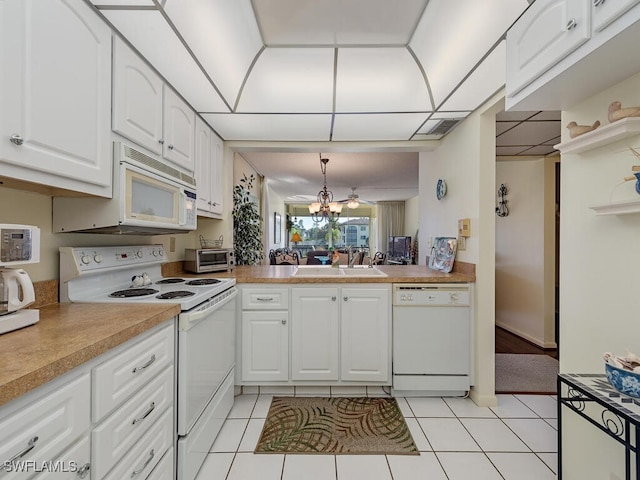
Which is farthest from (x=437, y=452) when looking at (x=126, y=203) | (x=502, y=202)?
(x=502, y=202)

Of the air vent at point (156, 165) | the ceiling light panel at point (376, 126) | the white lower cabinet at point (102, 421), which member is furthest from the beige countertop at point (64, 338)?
the ceiling light panel at point (376, 126)

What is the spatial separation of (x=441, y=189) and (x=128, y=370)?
2.64 meters

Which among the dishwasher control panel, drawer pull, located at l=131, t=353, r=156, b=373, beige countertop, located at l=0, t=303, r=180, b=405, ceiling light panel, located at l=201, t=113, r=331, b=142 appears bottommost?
drawer pull, located at l=131, t=353, r=156, b=373

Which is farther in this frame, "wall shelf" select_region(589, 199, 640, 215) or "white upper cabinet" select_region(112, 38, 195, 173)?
"white upper cabinet" select_region(112, 38, 195, 173)

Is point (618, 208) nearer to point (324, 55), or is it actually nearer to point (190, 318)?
point (324, 55)

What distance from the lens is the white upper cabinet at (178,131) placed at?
178 centimetres

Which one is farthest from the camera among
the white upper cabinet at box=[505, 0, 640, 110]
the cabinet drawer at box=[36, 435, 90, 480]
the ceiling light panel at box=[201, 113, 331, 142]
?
the ceiling light panel at box=[201, 113, 331, 142]

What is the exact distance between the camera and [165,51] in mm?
1503

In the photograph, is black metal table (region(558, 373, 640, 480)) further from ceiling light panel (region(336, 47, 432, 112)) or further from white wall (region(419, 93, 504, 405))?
ceiling light panel (region(336, 47, 432, 112))

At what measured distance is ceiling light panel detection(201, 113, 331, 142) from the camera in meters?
2.26

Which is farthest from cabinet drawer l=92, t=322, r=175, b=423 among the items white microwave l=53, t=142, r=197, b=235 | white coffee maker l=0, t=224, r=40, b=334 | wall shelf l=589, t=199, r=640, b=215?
wall shelf l=589, t=199, r=640, b=215

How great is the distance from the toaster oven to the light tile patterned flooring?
3.60 feet

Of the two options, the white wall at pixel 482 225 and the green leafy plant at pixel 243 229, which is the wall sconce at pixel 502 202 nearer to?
the white wall at pixel 482 225

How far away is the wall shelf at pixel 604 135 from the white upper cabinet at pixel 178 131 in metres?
2.07
